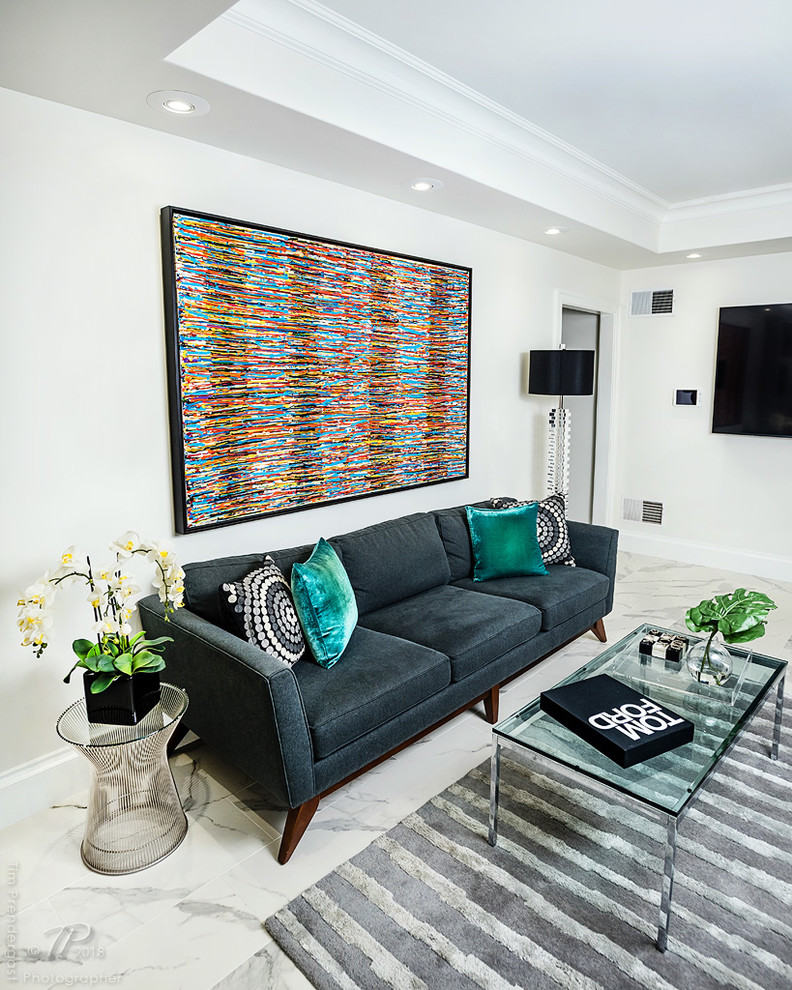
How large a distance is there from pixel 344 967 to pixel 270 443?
1.96m

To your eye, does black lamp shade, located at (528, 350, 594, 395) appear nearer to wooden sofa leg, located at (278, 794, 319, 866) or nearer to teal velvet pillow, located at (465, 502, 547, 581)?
teal velvet pillow, located at (465, 502, 547, 581)

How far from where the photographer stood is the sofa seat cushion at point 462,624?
110 inches

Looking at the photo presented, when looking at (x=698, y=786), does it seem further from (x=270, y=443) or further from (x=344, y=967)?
(x=270, y=443)

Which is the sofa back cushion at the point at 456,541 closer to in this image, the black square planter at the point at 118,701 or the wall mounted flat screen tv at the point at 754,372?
the black square planter at the point at 118,701

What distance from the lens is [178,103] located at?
2.28m

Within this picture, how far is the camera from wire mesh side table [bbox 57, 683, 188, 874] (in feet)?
7.02

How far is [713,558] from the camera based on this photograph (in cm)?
543

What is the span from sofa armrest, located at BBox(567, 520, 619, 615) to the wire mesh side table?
7.95 ft

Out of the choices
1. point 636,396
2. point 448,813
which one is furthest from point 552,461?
point 448,813

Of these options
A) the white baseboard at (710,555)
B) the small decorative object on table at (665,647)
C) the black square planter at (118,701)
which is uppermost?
the black square planter at (118,701)

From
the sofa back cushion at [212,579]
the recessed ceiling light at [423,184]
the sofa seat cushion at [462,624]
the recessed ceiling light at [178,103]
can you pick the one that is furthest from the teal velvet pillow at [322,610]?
the recessed ceiling light at [423,184]

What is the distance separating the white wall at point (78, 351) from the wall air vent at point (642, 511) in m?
3.89

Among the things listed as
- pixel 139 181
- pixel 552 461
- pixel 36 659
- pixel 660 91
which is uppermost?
pixel 660 91

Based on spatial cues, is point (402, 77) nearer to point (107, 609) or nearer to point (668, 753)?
point (107, 609)
